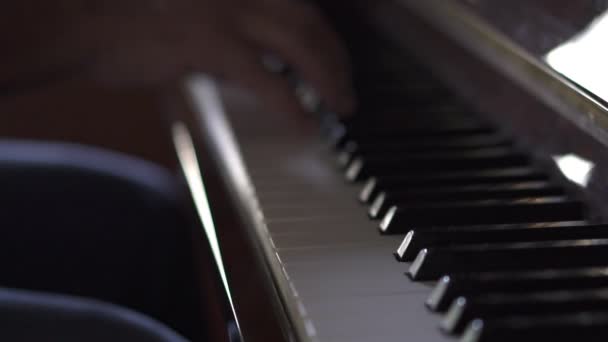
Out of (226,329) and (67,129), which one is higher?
(67,129)

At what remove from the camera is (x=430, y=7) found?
960 millimetres

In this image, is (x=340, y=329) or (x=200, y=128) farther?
(x=200, y=128)

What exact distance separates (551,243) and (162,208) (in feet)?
1.70

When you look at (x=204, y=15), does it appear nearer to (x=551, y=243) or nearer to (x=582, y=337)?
(x=551, y=243)

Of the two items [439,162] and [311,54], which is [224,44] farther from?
[439,162]

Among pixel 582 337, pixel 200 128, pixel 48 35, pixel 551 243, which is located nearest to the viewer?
pixel 582 337

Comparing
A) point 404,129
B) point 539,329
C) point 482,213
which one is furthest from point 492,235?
point 404,129

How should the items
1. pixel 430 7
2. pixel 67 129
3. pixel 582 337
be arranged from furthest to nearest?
pixel 67 129, pixel 430 7, pixel 582 337

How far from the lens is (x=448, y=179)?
76cm

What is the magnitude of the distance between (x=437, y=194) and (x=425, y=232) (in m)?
0.11

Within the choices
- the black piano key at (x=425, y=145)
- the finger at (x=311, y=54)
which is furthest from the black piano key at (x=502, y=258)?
the finger at (x=311, y=54)

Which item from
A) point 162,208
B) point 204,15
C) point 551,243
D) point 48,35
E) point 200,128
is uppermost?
point 48,35

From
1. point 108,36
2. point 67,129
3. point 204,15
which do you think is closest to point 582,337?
point 204,15

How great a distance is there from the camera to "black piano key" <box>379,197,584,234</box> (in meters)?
0.67
